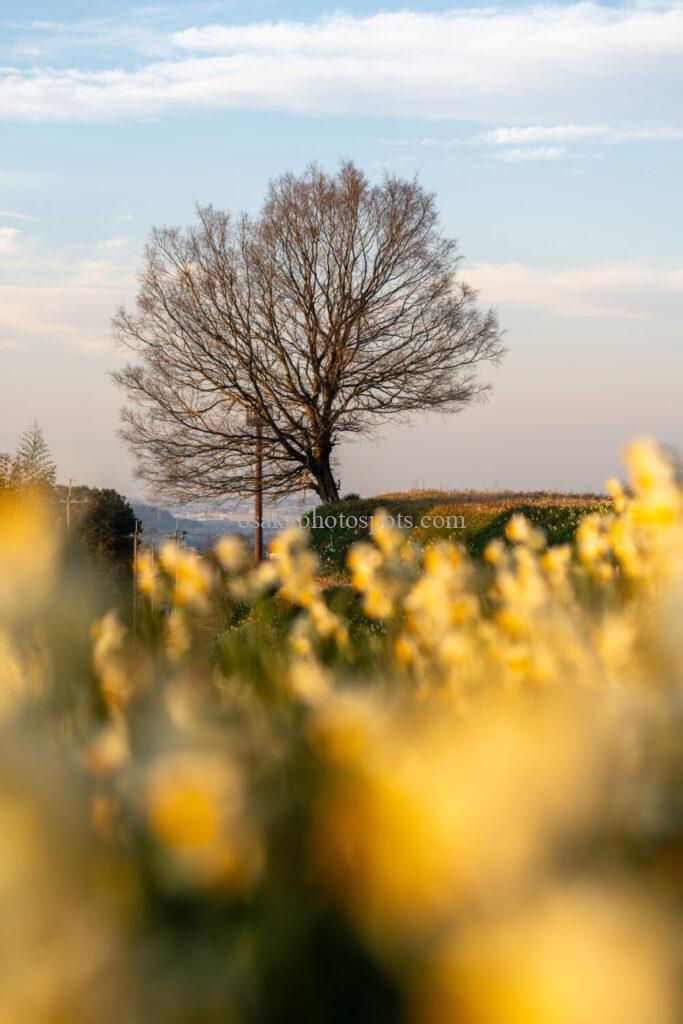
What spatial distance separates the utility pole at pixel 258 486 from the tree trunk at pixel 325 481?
1361 mm

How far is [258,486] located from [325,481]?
1.63 meters

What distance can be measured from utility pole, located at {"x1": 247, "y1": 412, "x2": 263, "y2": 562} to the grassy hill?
2964 millimetres

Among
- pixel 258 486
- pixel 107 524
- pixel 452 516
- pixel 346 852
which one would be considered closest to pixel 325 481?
pixel 258 486

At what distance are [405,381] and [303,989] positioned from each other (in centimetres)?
2239

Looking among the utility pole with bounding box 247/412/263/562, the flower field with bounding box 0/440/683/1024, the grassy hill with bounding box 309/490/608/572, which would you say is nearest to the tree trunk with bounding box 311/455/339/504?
the utility pole with bounding box 247/412/263/562

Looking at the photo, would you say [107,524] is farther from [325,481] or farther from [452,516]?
[452,516]

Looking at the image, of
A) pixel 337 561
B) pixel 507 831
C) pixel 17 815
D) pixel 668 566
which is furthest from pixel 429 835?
pixel 337 561

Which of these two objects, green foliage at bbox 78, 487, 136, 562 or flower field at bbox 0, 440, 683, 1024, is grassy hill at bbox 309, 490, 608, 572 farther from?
flower field at bbox 0, 440, 683, 1024

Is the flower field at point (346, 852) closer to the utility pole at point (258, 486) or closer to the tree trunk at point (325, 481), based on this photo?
the utility pole at point (258, 486)

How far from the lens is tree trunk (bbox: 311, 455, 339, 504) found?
949 inches

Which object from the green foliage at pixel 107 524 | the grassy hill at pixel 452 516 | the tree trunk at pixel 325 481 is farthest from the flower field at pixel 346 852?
the tree trunk at pixel 325 481

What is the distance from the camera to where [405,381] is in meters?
23.4

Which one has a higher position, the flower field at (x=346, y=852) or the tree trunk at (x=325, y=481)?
the tree trunk at (x=325, y=481)

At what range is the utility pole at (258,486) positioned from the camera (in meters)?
23.4
